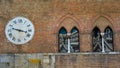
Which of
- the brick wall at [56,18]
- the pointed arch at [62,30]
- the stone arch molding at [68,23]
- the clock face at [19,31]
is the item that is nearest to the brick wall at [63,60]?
the brick wall at [56,18]

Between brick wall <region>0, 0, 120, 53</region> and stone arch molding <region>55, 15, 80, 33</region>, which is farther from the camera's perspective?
stone arch molding <region>55, 15, 80, 33</region>

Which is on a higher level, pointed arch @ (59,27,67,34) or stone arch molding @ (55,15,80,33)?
stone arch molding @ (55,15,80,33)

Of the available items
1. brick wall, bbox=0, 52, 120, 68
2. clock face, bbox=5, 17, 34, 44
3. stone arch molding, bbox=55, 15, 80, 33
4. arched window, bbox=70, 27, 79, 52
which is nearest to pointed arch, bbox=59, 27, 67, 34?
stone arch molding, bbox=55, 15, 80, 33

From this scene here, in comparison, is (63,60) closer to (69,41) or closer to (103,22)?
(69,41)

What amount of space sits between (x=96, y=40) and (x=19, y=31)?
3.11 meters

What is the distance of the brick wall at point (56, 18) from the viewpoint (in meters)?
17.1

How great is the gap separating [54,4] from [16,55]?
257 cm

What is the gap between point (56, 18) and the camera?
1725cm

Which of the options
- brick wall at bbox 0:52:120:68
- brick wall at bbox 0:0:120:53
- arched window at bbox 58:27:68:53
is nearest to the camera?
brick wall at bbox 0:52:120:68

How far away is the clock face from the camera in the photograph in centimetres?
1711

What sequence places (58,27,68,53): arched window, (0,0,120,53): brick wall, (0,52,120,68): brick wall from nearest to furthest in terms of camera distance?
1. (0,52,120,68): brick wall
2. (0,0,120,53): brick wall
3. (58,27,68,53): arched window

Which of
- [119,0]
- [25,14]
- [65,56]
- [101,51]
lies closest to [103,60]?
[101,51]

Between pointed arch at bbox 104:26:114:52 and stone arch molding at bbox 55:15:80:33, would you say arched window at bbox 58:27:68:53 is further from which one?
pointed arch at bbox 104:26:114:52

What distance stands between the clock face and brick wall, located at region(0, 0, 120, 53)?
161 millimetres
